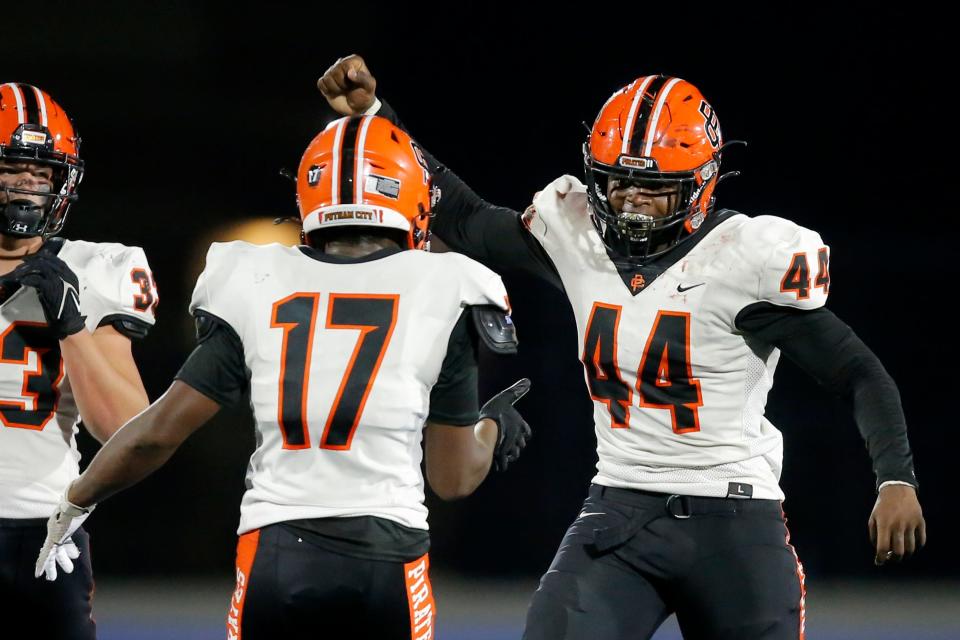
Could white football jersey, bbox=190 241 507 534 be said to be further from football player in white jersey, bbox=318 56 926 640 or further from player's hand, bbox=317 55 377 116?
player's hand, bbox=317 55 377 116

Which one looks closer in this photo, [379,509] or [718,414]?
[379,509]

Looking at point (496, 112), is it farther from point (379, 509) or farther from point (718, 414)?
point (379, 509)

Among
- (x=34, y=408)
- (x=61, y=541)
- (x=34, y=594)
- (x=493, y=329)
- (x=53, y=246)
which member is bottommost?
(x=34, y=594)

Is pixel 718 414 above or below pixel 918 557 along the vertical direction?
above

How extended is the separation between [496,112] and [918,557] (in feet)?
10.8

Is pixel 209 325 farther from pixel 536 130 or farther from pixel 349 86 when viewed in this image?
pixel 536 130

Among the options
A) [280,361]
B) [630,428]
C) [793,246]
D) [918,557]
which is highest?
[793,246]

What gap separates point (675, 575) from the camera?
2.96m

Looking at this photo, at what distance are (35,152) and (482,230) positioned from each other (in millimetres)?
1186

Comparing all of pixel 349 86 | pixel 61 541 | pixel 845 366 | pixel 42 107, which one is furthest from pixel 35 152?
pixel 845 366

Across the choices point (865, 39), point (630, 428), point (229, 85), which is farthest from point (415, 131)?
point (630, 428)

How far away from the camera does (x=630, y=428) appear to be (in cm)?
309

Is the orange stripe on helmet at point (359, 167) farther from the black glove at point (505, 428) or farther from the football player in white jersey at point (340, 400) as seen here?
the black glove at point (505, 428)

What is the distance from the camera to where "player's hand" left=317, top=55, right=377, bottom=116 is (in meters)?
3.50
